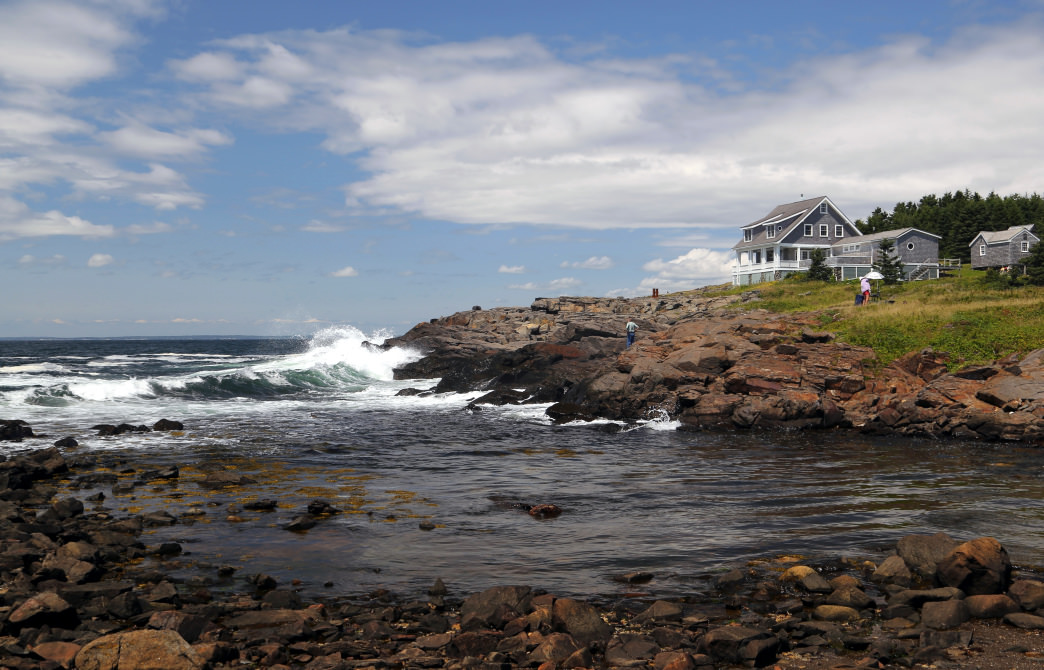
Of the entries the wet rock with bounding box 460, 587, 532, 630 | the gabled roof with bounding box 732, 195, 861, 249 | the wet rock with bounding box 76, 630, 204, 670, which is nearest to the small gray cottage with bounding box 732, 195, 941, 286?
the gabled roof with bounding box 732, 195, 861, 249

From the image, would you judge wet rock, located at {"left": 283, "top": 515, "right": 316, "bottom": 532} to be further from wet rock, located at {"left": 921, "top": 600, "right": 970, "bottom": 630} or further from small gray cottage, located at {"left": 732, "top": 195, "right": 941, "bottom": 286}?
small gray cottage, located at {"left": 732, "top": 195, "right": 941, "bottom": 286}

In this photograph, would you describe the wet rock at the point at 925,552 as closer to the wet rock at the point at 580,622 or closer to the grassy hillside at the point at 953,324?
A: the wet rock at the point at 580,622

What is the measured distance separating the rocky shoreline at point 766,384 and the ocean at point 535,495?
1331 mm

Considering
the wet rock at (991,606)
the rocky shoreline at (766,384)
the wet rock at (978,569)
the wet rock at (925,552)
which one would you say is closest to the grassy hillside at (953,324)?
the rocky shoreline at (766,384)

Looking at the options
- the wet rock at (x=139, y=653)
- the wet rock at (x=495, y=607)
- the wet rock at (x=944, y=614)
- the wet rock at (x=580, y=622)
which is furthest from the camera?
the wet rock at (x=495, y=607)

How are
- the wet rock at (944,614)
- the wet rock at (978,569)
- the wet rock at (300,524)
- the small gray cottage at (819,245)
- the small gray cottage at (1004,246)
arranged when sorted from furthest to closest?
1. the small gray cottage at (819,245)
2. the small gray cottage at (1004,246)
3. the wet rock at (300,524)
4. the wet rock at (978,569)
5. the wet rock at (944,614)

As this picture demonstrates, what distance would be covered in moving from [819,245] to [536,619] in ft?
247

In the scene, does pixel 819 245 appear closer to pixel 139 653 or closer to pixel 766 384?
pixel 766 384

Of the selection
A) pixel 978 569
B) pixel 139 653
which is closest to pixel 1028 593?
pixel 978 569

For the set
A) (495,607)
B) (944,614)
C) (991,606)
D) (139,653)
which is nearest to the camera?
(139,653)

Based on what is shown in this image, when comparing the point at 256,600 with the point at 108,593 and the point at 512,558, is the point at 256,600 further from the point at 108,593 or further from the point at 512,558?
the point at 512,558

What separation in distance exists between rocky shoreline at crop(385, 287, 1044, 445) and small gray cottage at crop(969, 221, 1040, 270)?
133ft

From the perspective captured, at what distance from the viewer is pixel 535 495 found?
17.6 m

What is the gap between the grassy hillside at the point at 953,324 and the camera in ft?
102
